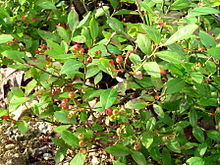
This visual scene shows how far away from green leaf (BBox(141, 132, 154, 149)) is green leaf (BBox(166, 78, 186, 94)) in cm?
22

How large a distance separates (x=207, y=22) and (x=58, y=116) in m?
1.05

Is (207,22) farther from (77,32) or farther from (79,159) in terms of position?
(79,159)

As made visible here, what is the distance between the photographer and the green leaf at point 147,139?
1.38 m

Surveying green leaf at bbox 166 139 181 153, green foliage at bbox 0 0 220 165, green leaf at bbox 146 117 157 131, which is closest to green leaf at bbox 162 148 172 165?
green foliage at bbox 0 0 220 165

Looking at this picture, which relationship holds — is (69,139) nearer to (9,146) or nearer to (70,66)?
(70,66)

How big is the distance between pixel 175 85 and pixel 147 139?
275 mm

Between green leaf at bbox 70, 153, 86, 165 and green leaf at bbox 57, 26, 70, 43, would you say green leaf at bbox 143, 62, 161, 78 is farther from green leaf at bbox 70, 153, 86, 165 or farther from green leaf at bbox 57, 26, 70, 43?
green leaf at bbox 57, 26, 70, 43

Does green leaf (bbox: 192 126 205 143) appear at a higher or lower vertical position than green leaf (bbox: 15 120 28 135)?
lower

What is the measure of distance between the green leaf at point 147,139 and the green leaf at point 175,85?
0.22m

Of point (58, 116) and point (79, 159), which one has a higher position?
point (58, 116)

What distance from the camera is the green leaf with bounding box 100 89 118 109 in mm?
1237

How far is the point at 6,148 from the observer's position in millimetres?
2061

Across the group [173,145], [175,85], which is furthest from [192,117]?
[175,85]

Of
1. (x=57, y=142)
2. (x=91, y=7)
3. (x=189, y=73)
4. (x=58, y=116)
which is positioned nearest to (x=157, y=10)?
(x=189, y=73)
